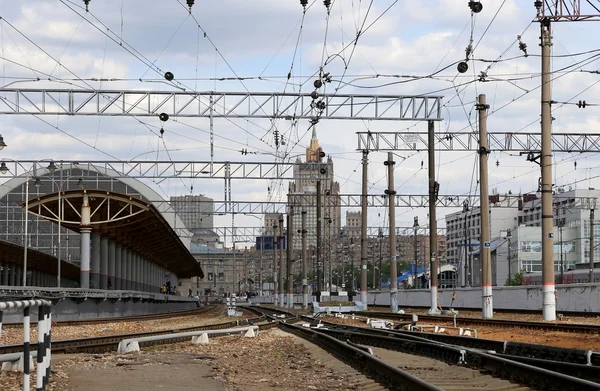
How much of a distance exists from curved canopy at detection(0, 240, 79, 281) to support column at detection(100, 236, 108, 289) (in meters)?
4.85

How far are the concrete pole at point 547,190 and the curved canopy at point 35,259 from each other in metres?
35.4

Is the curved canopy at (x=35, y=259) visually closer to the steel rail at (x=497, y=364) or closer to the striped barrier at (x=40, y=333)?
the steel rail at (x=497, y=364)

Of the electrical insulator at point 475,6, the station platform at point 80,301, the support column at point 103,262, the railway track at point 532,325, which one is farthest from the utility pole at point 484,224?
the support column at point 103,262

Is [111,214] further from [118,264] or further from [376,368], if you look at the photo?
[376,368]

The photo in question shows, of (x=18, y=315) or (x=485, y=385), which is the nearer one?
(x=485, y=385)

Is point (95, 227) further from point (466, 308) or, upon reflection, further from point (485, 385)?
point (485, 385)

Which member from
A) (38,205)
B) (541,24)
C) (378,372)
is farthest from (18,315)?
(378,372)

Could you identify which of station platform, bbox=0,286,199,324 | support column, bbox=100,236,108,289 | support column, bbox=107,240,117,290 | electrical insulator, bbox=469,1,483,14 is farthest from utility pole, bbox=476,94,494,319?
support column, bbox=107,240,117,290

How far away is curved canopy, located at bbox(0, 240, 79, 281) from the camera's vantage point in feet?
206

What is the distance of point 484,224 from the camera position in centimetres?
3788

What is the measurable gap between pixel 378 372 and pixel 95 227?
48089 millimetres

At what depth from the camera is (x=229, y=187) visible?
6450cm

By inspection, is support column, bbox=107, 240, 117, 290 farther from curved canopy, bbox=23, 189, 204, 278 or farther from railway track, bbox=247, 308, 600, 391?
railway track, bbox=247, 308, 600, 391

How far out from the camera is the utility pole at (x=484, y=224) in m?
36.8
